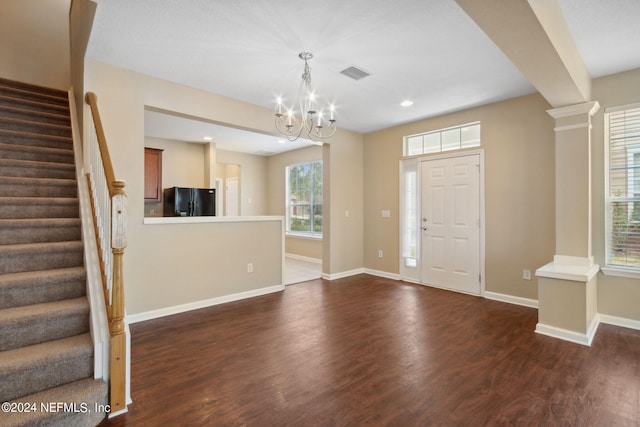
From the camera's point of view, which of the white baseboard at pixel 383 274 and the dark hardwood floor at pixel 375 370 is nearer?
the dark hardwood floor at pixel 375 370

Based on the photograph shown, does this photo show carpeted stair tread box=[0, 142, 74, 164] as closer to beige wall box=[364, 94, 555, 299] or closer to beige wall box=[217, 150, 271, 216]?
beige wall box=[217, 150, 271, 216]

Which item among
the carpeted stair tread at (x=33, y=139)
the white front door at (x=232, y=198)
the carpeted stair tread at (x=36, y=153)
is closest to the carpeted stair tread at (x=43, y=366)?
the carpeted stair tread at (x=36, y=153)

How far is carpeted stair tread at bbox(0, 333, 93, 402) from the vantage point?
5.25ft

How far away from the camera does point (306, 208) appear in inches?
294

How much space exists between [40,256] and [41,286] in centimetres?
32

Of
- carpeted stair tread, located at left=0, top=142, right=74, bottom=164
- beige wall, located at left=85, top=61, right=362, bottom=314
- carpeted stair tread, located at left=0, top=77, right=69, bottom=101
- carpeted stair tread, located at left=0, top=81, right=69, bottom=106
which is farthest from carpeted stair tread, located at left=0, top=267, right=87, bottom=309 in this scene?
carpeted stair tread, located at left=0, top=77, right=69, bottom=101

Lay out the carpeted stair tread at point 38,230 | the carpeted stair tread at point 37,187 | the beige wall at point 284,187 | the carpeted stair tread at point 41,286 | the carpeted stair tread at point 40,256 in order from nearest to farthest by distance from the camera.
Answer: the carpeted stair tread at point 41,286
the carpeted stair tread at point 40,256
the carpeted stair tread at point 38,230
the carpeted stair tread at point 37,187
the beige wall at point 284,187

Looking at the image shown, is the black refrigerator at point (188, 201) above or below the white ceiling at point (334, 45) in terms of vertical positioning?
below

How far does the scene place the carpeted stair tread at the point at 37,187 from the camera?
8.75 feet

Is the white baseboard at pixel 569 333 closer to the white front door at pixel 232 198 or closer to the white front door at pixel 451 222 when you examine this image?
the white front door at pixel 451 222

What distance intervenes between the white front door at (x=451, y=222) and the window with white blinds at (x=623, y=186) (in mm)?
1368

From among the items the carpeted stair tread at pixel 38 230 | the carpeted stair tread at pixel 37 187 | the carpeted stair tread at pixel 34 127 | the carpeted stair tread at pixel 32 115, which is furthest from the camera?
the carpeted stair tread at pixel 32 115

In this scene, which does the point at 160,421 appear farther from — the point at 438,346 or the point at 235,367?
the point at 438,346

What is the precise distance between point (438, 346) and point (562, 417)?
38.8 inches
